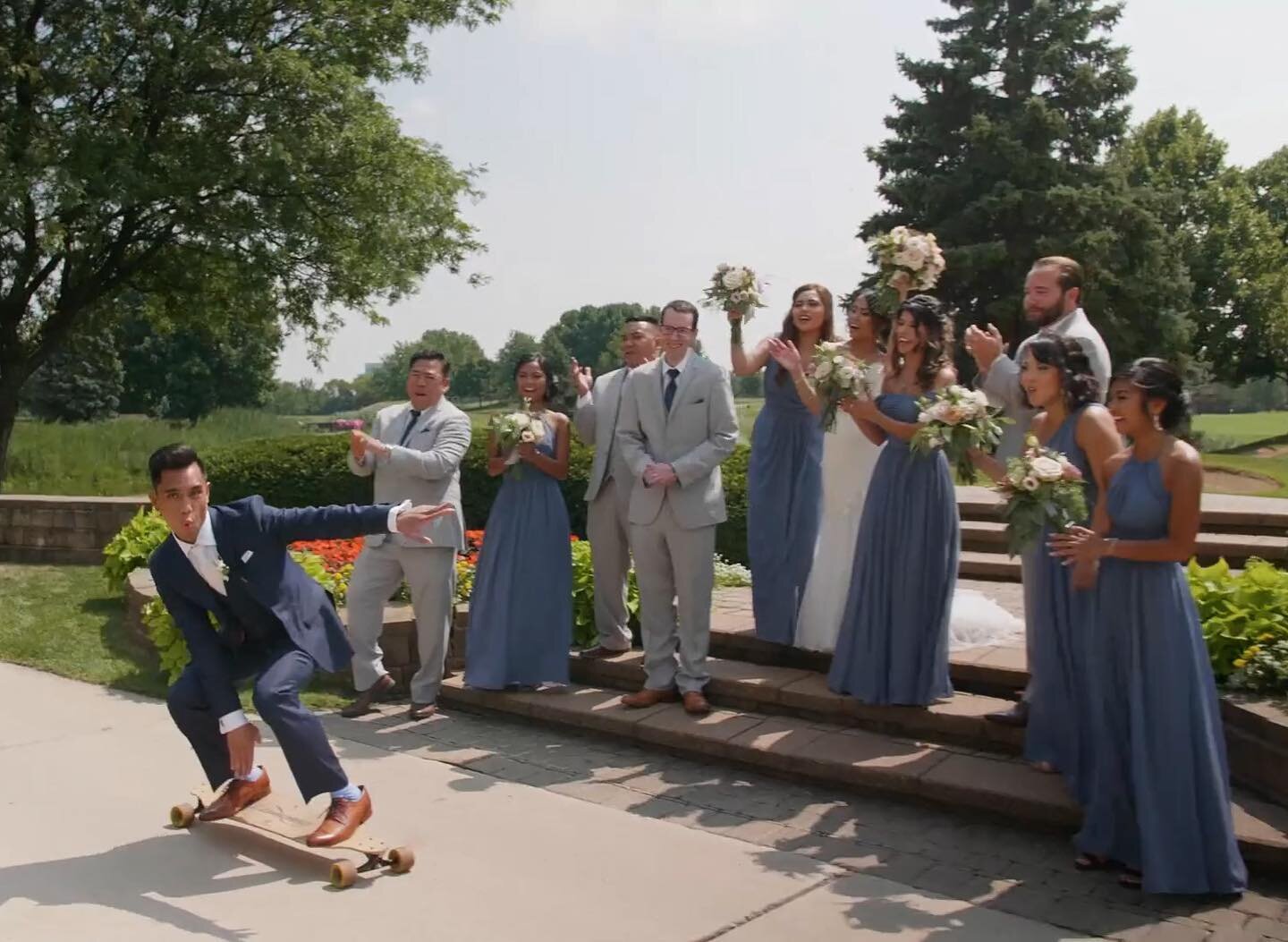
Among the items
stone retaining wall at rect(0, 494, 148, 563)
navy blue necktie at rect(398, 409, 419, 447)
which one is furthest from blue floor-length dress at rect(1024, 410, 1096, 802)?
stone retaining wall at rect(0, 494, 148, 563)

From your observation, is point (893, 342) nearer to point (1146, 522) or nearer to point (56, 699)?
point (1146, 522)

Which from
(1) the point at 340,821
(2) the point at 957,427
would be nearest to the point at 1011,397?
(2) the point at 957,427

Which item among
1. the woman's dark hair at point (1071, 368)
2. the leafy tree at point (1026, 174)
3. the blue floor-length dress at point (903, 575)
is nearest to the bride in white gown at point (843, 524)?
the blue floor-length dress at point (903, 575)

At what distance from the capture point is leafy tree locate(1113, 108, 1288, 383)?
1369 inches

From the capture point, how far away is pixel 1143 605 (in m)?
4.11

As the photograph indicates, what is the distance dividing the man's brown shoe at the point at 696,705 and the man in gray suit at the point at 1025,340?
4.63 ft

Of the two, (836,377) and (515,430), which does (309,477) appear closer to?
(515,430)

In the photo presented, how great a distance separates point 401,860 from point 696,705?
6.68 feet

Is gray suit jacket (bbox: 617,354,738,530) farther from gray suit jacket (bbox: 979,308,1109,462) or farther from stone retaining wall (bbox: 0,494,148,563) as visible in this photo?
stone retaining wall (bbox: 0,494,148,563)

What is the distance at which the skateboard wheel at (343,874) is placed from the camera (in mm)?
4172

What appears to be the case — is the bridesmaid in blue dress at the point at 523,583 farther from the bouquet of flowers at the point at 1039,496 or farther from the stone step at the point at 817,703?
the bouquet of flowers at the point at 1039,496

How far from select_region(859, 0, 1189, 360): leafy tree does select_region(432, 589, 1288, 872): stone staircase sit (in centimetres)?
2127

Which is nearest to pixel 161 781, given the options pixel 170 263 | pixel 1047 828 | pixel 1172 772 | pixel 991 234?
pixel 1047 828

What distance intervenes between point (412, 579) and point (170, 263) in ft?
42.9
